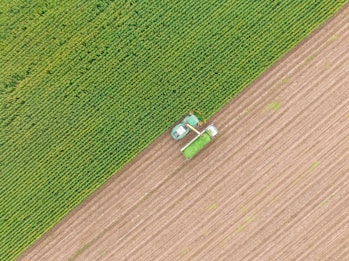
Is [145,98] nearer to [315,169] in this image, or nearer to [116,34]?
[116,34]

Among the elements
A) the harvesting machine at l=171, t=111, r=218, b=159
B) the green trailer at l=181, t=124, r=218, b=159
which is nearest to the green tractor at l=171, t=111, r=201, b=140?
the harvesting machine at l=171, t=111, r=218, b=159

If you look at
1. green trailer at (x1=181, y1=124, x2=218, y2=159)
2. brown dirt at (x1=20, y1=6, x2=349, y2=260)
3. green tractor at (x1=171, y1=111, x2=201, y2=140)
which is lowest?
brown dirt at (x1=20, y1=6, x2=349, y2=260)

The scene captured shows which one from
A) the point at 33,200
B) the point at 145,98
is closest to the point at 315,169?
the point at 145,98

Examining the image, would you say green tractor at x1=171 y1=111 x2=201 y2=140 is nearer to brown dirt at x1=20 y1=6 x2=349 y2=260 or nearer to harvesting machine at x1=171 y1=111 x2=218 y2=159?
harvesting machine at x1=171 y1=111 x2=218 y2=159

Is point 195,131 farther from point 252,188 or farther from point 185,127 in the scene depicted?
→ point 252,188

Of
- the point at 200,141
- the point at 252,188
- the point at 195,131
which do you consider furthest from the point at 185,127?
the point at 252,188

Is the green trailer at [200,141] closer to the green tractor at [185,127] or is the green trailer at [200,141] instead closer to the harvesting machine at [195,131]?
the harvesting machine at [195,131]

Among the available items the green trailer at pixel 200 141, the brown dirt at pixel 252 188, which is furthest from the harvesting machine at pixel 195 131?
the brown dirt at pixel 252 188

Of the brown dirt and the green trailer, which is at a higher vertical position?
the green trailer
